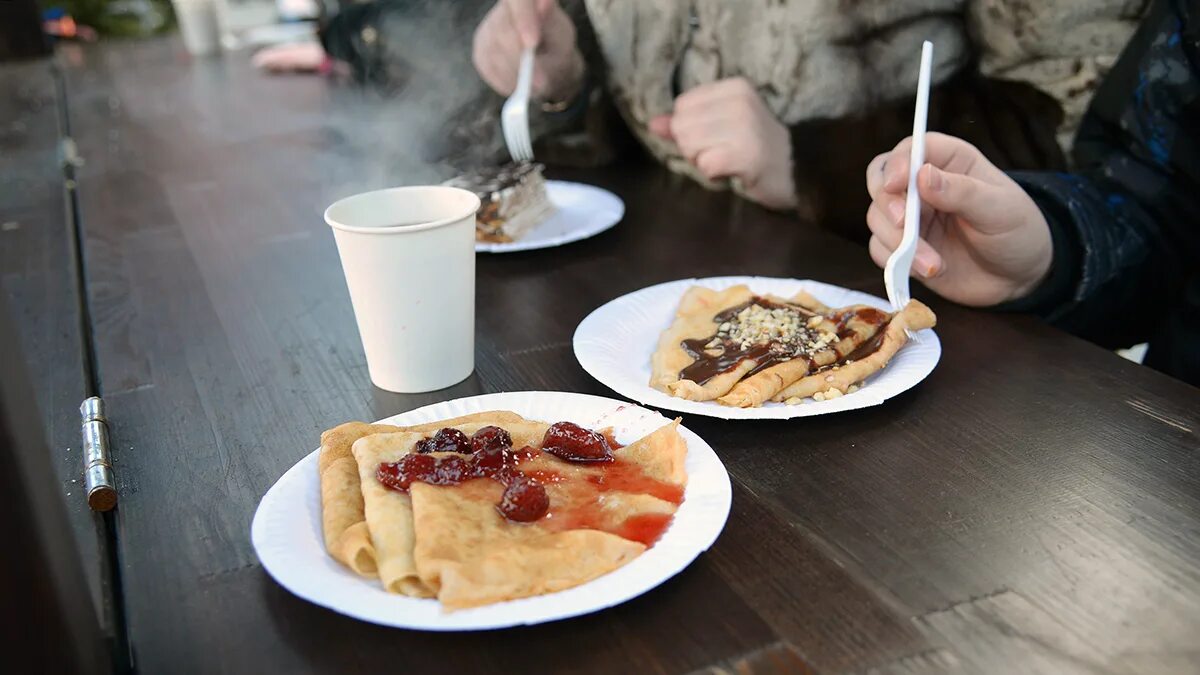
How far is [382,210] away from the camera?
119 cm

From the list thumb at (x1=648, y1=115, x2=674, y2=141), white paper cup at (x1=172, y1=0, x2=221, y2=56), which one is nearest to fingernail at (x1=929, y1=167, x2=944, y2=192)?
thumb at (x1=648, y1=115, x2=674, y2=141)

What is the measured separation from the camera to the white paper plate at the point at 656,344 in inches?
39.3

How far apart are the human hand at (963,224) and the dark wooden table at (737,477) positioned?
0.06m

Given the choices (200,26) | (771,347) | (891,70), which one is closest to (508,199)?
(771,347)

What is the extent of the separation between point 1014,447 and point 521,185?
1035mm

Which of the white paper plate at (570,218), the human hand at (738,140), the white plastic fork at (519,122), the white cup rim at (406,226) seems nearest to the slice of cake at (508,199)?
the white paper plate at (570,218)

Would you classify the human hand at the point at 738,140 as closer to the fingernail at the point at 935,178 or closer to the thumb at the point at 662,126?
the thumb at the point at 662,126

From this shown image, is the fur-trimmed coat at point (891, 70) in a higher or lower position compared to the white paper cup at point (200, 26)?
higher

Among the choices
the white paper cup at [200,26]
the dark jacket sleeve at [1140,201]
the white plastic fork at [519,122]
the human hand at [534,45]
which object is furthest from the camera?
the white paper cup at [200,26]

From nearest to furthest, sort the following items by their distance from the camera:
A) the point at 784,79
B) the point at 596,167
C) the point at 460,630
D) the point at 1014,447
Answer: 1. the point at 460,630
2. the point at 1014,447
3. the point at 784,79
4. the point at 596,167

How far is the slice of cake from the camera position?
1655 mm

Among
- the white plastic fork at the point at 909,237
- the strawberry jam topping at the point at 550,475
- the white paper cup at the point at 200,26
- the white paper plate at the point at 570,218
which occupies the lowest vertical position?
the white paper cup at the point at 200,26

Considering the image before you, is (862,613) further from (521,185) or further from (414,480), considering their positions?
(521,185)

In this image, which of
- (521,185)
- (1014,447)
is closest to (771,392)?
(1014,447)
